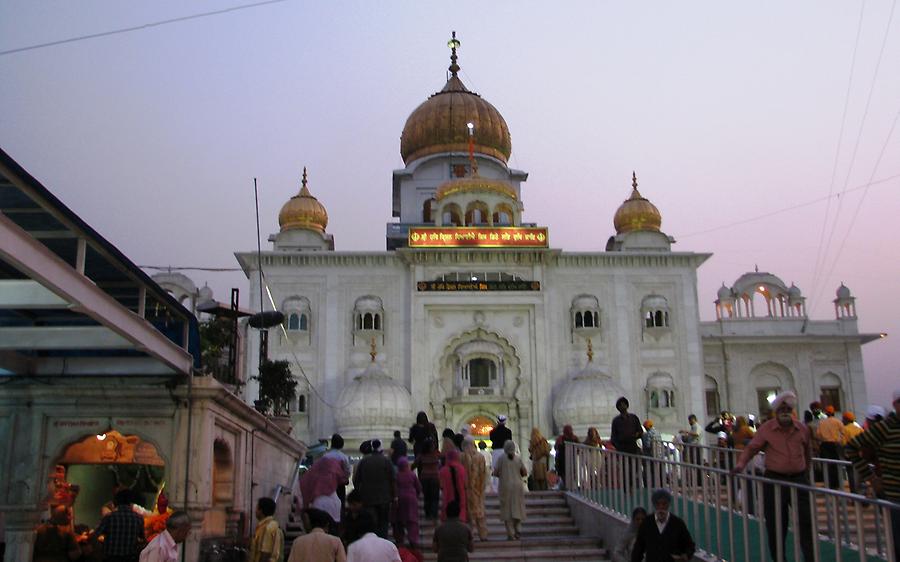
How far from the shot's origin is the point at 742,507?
25.2 ft

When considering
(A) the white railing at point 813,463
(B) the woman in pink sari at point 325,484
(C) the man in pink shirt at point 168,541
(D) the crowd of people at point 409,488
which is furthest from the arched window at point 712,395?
(C) the man in pink shirt at point 168,541

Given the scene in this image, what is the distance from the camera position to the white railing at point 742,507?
6.25 meters

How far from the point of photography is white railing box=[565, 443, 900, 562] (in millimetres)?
6250

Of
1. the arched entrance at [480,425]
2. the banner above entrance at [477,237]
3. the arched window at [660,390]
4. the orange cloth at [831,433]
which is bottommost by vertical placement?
the orange cloth at [831,433]

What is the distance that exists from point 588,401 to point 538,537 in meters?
18.2

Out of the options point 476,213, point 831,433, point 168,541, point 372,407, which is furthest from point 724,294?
point 168,541

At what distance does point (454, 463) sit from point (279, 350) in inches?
851

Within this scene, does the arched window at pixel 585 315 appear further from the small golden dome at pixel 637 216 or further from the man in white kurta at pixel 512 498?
the man in white kurta at pixel 512 498

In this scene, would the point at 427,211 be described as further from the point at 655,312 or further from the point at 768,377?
the point at 768,377

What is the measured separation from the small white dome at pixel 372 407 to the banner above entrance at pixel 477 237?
16.0 ft

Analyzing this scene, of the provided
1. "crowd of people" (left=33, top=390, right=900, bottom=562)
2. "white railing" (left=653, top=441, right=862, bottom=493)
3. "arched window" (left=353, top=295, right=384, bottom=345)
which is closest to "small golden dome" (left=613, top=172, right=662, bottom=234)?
"arched window" (left=353, top=295, right=384, bottom=345)

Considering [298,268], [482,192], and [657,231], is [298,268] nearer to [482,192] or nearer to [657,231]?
[482,192]

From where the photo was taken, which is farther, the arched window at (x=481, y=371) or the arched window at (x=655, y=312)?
the arched window at (x=655, y=312)

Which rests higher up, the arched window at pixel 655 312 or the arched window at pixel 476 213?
the arched window at pixel 476 213
